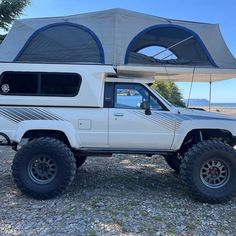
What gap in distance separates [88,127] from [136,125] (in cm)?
82

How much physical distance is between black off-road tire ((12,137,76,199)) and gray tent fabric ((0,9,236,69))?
1.63 meters

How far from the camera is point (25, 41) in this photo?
24.3ft

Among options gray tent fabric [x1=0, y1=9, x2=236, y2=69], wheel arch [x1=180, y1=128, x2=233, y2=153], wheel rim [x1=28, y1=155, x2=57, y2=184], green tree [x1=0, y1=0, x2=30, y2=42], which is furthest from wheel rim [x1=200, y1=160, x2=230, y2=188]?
green tree [x1=0, y1=0, x2=30, y2=42]

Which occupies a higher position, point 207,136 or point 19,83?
point 19,83

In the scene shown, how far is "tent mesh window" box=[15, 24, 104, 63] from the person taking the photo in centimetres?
714

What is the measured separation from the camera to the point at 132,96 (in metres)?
6.88

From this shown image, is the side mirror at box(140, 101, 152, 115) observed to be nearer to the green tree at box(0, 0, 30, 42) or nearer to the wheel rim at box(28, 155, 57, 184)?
the wheel rim at box(28, 155, 57, 184)

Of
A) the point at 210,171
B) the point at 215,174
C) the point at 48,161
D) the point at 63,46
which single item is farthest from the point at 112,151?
the point at 63,46

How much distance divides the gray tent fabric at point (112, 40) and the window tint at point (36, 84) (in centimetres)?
49

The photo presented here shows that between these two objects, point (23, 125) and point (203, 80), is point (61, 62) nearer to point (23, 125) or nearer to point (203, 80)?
point (23, 125)

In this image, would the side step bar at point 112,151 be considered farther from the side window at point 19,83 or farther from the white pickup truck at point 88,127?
the side window at point 19,83

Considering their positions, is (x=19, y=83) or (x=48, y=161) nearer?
(x=48, y=161)

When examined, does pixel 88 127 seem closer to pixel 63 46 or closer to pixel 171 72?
pixel 63 46

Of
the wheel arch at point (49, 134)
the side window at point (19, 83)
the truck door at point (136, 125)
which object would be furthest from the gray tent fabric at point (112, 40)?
the wheel arch at point (49, 134)
